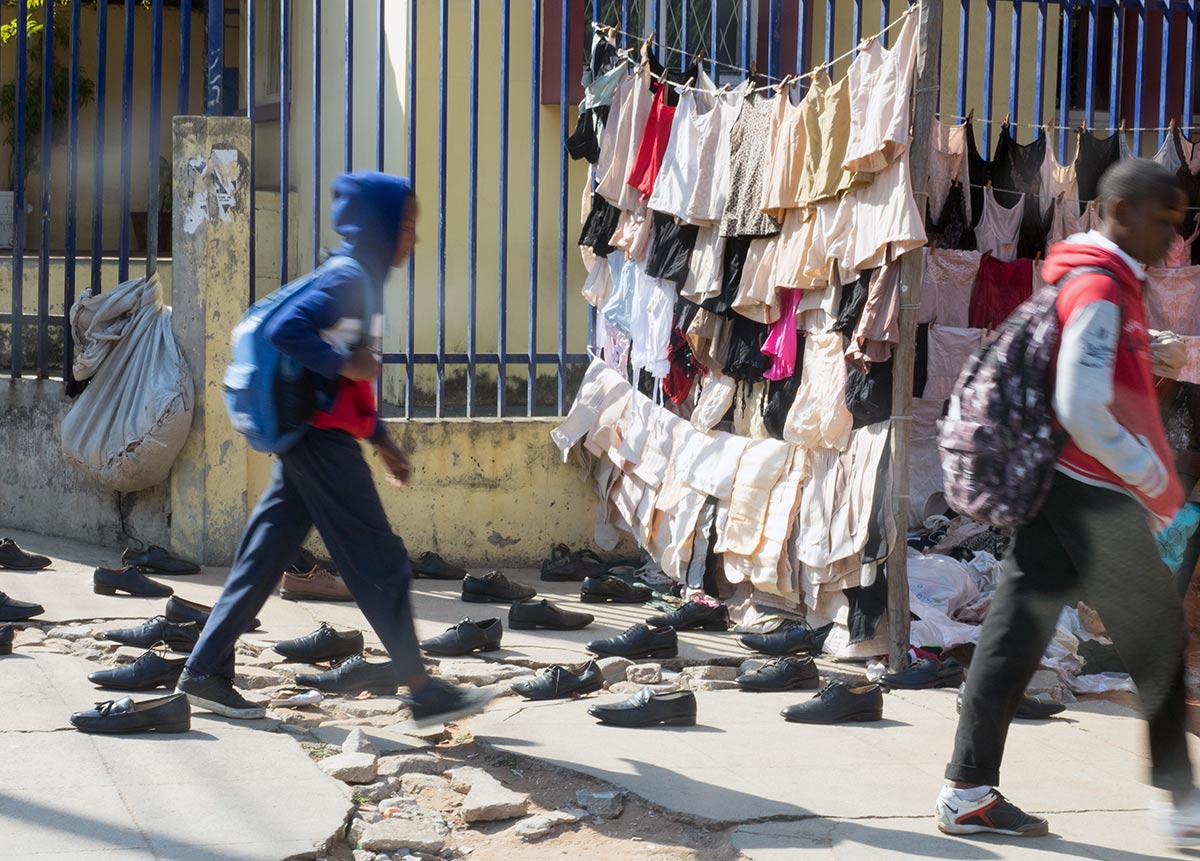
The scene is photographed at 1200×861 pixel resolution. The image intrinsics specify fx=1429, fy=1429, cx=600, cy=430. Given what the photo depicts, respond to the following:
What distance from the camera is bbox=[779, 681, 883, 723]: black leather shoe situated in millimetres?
4859

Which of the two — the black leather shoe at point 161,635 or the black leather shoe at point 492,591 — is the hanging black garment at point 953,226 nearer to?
the black leather shoe at point 492,591

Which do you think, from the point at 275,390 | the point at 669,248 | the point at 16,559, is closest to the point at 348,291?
the point at 275,390

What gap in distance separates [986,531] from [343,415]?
11.3 feet

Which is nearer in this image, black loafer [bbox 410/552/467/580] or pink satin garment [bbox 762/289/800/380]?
pink satin garment [bbox 762/289/800/380]

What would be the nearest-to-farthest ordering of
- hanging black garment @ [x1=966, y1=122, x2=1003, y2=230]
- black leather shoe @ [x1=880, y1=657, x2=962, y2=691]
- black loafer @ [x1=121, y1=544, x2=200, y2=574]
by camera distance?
black leather shoe @ [x1=880, y1=657, x2=962, y2=691] < hanging black garment @ [x1=966, y1=122, x2=1003, y2=230] < black loafer @ [x1=121, y1=544, x2=200, y2=574]

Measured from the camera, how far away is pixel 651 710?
4.71 m

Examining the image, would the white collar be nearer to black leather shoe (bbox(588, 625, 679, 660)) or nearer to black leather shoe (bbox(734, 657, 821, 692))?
black leather shoe (bbox(734, 657, 821, 692))

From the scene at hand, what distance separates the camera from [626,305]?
7488 millimetres

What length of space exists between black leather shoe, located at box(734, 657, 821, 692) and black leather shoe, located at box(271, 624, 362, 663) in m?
1.49

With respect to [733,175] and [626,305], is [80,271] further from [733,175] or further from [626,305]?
[733,175]

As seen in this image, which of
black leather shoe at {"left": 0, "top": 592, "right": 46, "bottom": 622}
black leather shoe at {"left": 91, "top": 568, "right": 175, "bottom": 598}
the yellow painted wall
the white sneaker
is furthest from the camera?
the yellow painted wall

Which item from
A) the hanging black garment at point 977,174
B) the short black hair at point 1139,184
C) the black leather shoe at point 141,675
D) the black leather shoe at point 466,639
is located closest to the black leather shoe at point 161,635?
the black leather shoe at point 141,675

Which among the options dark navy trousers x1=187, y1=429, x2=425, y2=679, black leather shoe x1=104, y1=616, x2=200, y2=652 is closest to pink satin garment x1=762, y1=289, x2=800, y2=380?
dark navy trousers x1=187, y1=429, x2=425, y2=679

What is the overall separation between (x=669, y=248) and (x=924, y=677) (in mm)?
2537
